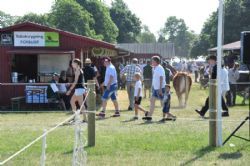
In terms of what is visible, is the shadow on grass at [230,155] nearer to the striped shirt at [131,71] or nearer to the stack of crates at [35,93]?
the striped shirt at [131,71]

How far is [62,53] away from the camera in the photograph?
19422 millimetres

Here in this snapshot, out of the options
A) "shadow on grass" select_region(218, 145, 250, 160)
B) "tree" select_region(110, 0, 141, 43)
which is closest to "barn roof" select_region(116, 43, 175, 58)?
"tree" select_region(110, 0, 141, 43)

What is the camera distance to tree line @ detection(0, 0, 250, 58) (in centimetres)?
5688

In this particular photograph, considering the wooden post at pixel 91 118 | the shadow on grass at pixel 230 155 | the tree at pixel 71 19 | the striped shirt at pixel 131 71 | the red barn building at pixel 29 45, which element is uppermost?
the tree at pixel 71 19

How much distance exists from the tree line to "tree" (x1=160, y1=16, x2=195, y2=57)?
5796 cm

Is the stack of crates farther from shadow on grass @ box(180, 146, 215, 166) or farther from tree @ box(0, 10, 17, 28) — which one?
tree @ box(0, 10, 17, 28)

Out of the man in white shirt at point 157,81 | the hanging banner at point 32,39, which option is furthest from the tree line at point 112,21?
the man in white shirt at point 157,81

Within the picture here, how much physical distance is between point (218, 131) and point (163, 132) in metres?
2.14

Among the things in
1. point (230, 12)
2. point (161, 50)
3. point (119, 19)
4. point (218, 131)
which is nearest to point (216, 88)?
point (218, 131)

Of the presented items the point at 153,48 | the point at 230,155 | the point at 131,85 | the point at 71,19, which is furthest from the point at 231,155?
the point at 153,48

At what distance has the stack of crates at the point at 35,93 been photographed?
1858cm

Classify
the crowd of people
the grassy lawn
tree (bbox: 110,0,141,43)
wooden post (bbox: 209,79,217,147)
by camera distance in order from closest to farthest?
the grassy lawn, wooden post (bbox: 209,79,217,147), the crowd of people, tree (bbox: 110,0,141,43)

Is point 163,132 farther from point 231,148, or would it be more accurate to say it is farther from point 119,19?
point 119,19

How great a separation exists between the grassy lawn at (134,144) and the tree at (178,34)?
503 ft
